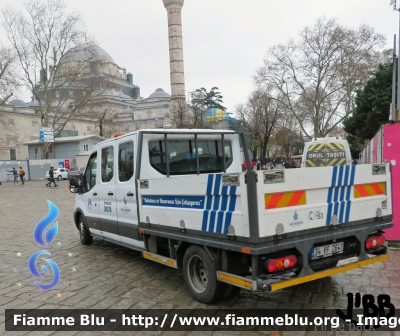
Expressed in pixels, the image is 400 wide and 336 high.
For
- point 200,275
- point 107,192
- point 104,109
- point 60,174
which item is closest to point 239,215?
point 200,275

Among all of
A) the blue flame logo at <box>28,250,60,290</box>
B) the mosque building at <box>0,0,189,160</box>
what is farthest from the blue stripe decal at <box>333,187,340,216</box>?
the mosque building at <box>0,0,189,160</box>

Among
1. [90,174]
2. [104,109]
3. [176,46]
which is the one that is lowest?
[90,174]

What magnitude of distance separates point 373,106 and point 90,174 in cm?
2406

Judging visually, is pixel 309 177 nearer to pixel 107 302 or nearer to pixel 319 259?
pixel 319 259

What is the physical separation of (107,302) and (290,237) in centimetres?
255

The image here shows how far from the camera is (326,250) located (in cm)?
413

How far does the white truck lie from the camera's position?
368cm

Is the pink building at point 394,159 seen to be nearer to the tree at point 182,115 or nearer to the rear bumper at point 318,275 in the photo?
the rear bumper at point 318,275

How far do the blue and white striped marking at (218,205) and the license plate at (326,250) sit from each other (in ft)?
3.39

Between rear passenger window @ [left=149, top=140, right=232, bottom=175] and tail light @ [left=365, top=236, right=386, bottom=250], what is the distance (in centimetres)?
255

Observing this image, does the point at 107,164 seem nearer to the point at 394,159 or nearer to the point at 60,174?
the point at 394,159

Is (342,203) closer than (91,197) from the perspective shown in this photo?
Yes

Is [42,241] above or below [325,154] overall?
below

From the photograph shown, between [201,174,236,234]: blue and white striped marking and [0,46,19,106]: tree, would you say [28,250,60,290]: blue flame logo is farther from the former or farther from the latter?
[0,46,19,106]: tree
